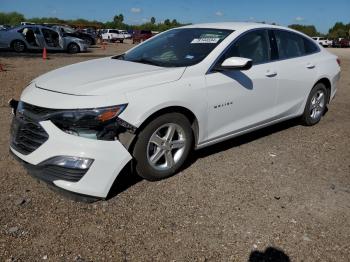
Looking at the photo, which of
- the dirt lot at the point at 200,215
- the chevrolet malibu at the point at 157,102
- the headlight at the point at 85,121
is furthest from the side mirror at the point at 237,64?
the headlight at the point at 85,121

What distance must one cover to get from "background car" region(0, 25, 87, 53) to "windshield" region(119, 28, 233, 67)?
16443 mm

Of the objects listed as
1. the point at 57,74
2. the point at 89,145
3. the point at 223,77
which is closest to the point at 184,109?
the point at 223,77

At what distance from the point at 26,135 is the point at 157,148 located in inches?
50.6

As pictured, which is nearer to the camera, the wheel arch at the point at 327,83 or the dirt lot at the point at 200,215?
the dirt lot at the point at 200,215

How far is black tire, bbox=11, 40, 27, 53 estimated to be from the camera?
19859mm

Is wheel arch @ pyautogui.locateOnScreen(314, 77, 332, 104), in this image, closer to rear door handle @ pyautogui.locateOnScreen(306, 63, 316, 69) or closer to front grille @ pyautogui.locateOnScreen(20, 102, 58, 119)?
rear door handle @ pyautogui.locateOnScreen(306, 63, 316, 69)

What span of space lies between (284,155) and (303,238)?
2.04 m

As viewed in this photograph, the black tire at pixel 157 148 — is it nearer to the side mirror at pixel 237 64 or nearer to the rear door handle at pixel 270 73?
the side mirror at pixel 237 64

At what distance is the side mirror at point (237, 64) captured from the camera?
4.37 meters

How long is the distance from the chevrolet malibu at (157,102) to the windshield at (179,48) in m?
0.01

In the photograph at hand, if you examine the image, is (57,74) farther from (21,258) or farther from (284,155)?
(284,155)

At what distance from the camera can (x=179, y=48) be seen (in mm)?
4871

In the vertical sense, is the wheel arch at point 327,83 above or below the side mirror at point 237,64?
below

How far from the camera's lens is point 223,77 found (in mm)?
4559
